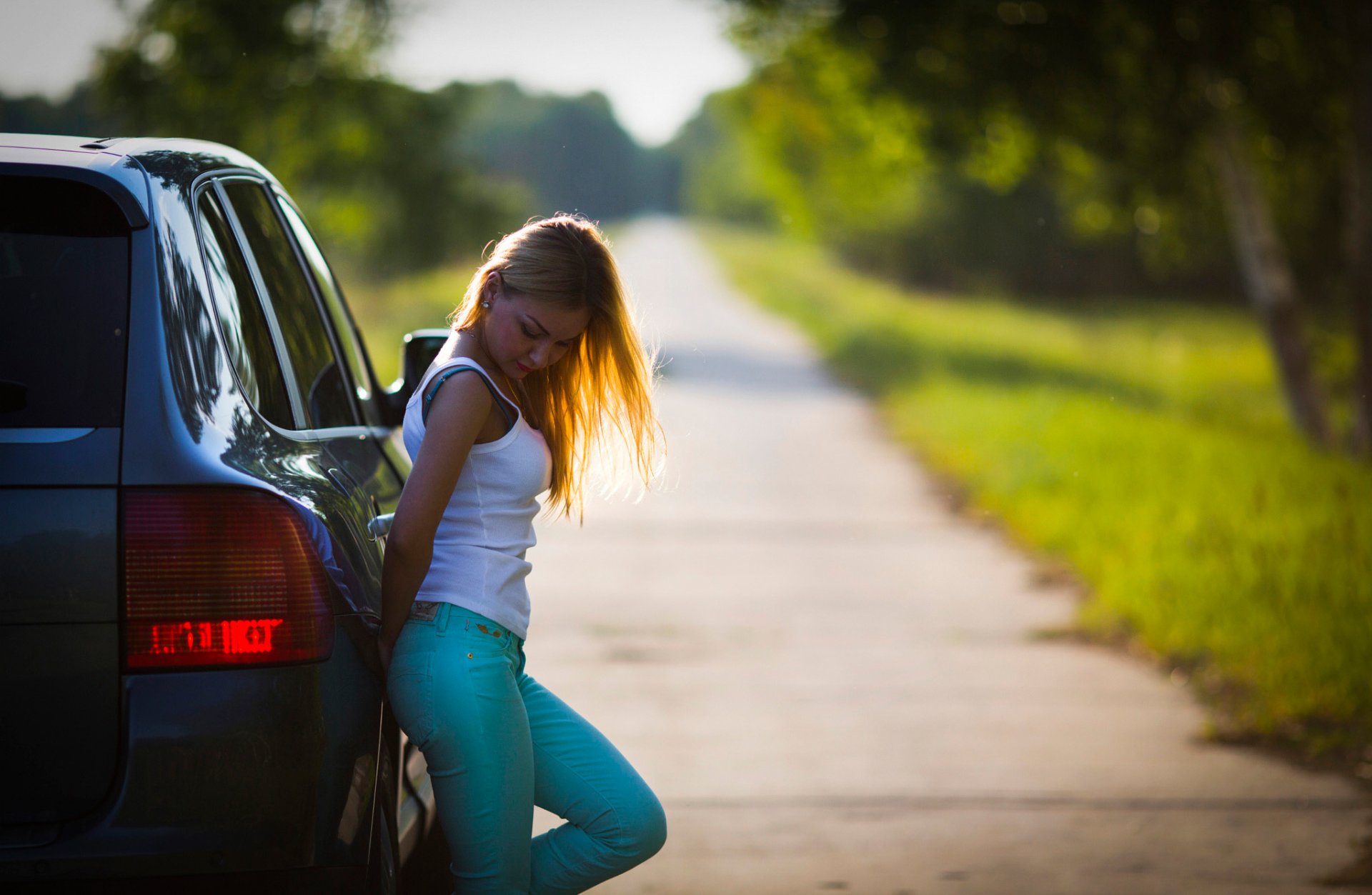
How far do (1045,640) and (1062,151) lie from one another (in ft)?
33.5

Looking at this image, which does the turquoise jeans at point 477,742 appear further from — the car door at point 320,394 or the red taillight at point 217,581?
the red taillight at point 217,581

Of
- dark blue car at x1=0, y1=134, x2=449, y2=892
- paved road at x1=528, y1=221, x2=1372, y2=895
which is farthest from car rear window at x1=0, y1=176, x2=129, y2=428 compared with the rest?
paved road at x1=528, y1=221, x2=1372, y2=895

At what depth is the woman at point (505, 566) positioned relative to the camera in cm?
254

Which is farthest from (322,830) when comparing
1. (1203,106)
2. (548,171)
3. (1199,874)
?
(1203,106)

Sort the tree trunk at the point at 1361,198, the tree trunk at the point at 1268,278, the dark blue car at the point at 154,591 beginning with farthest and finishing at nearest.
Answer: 1. the tree trunk at the point at 1268,278
2. the tree trunk at the point at 1361,198
3. the dark blue car at the point at 154,591

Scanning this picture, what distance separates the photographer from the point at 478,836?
2570 mm

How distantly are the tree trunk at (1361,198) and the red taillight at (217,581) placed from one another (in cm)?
1052

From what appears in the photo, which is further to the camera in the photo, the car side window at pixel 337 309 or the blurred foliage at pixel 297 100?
the blurred foliage at pixel 297 100

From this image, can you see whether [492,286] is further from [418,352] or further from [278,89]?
[278,89]

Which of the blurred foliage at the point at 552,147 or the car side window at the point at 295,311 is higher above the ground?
the blurred foliage at the point at 552,147

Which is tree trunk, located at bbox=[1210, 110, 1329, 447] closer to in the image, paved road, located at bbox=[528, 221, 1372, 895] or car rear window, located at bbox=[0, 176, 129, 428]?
paved road, located at bbox=[528, 221, 1372, 895]

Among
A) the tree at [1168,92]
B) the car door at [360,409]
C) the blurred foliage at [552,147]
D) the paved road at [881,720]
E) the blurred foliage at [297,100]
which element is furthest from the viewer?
the blurred foliage at [297,100]

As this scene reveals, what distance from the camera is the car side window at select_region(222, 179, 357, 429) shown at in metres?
3.09

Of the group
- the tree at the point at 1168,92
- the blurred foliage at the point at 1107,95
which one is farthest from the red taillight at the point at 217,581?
the tree at the point at 1168,92
